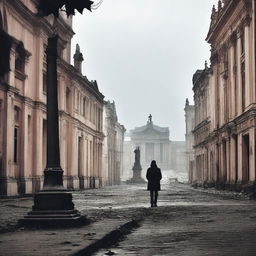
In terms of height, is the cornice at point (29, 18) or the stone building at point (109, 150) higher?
the cornice at point (29, 18)

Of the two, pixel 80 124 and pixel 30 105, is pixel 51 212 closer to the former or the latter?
pixel 30 105

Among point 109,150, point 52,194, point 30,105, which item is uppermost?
point 30,105

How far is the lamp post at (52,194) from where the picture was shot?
43.4ft

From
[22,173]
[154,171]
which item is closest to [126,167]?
[22,173]

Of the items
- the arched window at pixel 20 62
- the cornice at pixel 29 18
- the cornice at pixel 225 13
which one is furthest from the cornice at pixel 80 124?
the cornice at pixel 225 13

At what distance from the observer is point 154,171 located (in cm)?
2627

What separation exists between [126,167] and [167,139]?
1493 cm

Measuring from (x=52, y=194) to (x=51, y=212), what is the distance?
36 centimetres

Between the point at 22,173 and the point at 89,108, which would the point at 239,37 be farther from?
the point at 89,108

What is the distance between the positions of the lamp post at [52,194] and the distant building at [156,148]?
15556 centimetres

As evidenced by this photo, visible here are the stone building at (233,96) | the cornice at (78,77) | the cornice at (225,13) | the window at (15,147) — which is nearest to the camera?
the window at (15,147)

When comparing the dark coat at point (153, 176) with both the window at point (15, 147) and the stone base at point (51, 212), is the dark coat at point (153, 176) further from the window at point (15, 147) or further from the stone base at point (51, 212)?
the window at point (15, 147)

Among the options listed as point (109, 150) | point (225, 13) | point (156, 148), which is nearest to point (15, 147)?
point (225, 13)

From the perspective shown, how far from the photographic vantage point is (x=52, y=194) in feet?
43.9
